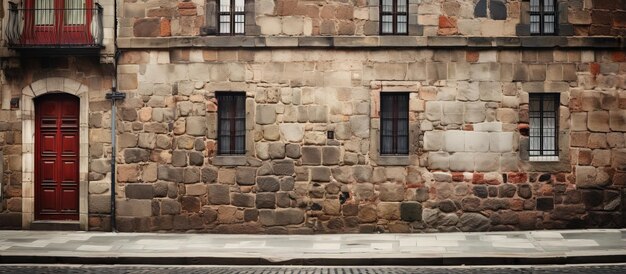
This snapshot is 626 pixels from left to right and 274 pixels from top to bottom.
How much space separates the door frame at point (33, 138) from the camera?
15227 mm

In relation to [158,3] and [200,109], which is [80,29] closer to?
[158,3]

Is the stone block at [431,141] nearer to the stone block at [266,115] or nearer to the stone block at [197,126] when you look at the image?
→ the stone block at [266,115]

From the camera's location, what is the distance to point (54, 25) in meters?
15.1

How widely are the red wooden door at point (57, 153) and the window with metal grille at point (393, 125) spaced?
6.31m

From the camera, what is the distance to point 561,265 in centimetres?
1176

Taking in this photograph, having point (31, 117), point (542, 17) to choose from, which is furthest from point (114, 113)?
point (542, 17)

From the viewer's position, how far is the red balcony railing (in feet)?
49.1

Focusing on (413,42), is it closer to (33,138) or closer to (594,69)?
(594,69)

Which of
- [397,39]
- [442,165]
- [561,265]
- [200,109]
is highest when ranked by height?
[397,39]

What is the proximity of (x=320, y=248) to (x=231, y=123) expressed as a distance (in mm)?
3567

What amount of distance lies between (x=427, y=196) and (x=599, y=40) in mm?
4607

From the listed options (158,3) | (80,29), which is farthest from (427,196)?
(80,29)

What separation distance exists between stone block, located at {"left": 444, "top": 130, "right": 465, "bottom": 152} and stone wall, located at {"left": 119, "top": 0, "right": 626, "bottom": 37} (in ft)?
6.48

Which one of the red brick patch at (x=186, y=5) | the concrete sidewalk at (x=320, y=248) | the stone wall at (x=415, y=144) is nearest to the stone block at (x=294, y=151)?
the stone wall at (x=415, y=144)
